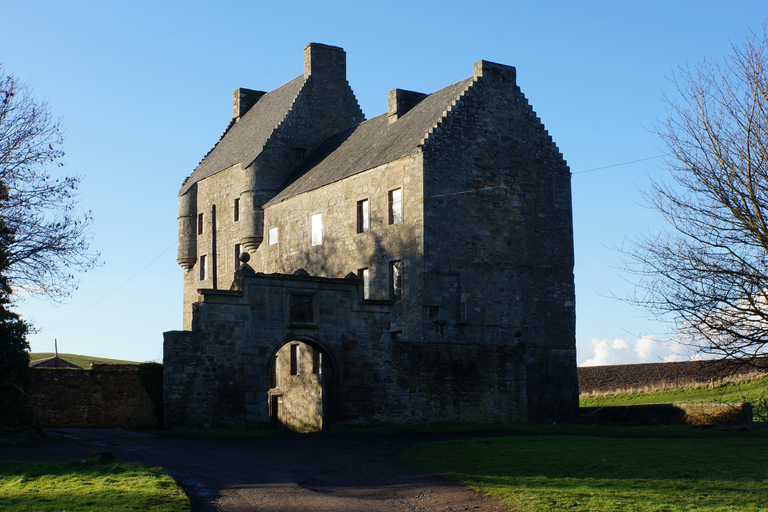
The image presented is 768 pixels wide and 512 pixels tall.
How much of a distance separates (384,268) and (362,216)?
290 centimetres

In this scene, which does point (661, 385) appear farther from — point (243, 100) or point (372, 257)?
point (243, 100)

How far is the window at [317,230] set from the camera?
37.3m

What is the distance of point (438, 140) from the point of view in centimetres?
3281

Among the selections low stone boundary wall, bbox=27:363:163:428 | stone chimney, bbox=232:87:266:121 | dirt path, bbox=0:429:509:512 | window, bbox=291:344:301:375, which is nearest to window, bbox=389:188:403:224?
window, bbox=291:344:301:375

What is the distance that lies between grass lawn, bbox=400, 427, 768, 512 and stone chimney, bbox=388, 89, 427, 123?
20.8 m

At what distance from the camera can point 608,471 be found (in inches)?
589

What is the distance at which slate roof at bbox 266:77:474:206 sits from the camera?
34531 mm

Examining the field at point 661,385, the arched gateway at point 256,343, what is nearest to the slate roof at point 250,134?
the arched gateway at point 256,343

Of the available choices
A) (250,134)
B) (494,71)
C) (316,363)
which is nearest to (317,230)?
(316,363)

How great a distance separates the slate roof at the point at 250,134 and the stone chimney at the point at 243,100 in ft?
3.01

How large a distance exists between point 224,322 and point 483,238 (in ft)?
40.7

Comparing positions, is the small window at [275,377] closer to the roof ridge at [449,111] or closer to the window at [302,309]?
the window at [302,309]

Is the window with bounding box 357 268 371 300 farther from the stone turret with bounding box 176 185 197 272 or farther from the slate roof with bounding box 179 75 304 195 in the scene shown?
the stone turret with bounding box 176 185 197 272

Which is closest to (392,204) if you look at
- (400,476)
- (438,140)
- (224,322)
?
(438,140)
